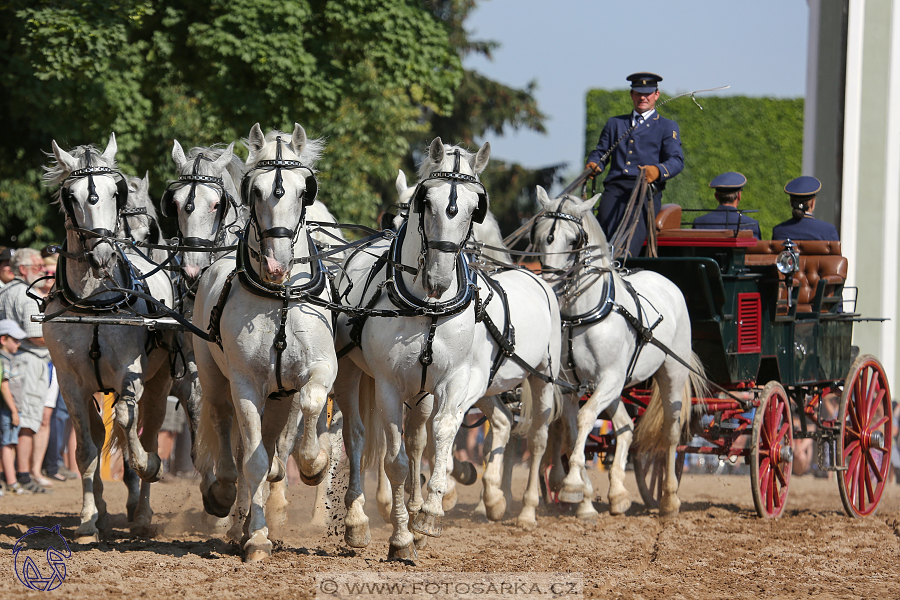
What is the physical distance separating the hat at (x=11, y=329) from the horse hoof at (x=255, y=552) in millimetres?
4574

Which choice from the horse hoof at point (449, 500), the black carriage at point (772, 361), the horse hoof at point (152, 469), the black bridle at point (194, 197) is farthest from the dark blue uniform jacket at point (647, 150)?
the horse hoof at point (152, 469)

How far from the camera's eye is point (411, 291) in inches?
212

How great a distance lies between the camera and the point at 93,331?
6.04 meters

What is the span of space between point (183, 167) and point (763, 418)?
4585 millimetres

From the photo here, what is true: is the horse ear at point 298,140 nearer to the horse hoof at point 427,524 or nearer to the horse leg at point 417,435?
the horse leg at point 417,435

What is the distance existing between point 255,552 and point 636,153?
4842 millimetres

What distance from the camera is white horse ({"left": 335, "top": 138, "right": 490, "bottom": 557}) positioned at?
5.15 meters

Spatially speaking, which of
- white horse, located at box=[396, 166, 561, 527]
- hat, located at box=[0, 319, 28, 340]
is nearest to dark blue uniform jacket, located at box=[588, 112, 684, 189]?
white horse, located at box=[396, 166, 561, 527]

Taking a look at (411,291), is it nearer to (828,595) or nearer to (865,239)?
(828,595)

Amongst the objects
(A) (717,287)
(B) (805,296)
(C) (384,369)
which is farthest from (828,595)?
(B) (805,296)

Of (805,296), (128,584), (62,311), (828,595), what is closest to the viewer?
(128,584)

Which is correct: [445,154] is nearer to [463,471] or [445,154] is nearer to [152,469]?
[152,469]

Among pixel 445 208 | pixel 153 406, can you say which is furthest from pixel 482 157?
pixel 153 406

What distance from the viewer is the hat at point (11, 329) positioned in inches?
348
